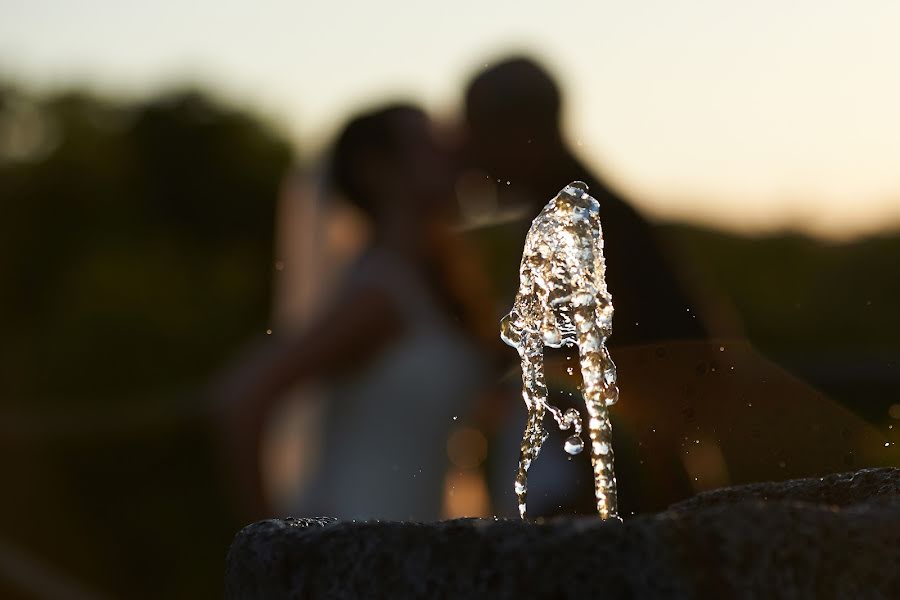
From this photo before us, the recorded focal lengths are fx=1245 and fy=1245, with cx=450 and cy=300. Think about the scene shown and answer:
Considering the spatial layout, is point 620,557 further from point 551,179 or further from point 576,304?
point 551,179

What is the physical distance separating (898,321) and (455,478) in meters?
4.67

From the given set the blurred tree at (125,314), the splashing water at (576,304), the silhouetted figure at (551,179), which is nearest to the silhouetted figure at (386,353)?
A: the silhouetted figure at (551,179)

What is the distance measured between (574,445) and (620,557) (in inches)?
41.5

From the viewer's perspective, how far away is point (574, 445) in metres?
2.42

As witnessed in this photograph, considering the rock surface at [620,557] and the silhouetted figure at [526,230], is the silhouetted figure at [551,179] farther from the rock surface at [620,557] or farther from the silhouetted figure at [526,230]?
the rock surface at [620,557]

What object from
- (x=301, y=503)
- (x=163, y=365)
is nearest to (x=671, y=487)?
(x=301, y=503)

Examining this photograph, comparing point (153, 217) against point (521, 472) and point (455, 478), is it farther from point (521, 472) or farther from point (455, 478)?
point (521, 472)

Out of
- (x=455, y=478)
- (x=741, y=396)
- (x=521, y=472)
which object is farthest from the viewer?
(x=455, y=478)

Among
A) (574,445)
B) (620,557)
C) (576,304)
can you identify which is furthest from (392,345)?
(620,557)

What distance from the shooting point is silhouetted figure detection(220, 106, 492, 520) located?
4512 millimetres

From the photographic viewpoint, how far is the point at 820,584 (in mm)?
1390

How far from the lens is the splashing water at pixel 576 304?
221 cm

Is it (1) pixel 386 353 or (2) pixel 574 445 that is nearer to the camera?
(2) pixel 574 445

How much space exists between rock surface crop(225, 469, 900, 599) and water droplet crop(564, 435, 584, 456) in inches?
35.4
